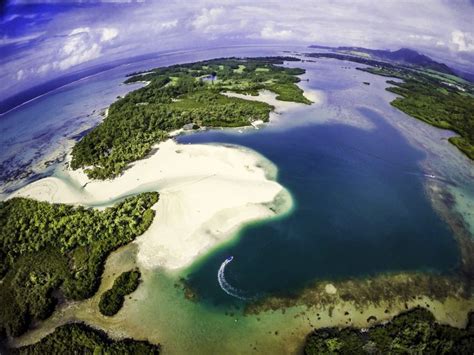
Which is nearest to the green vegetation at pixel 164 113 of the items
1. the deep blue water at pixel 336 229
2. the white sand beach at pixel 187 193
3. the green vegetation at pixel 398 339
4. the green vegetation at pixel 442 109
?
the white sand beach at pixel 187 193

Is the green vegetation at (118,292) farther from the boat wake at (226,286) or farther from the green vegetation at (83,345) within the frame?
the boat wake at (226,286)

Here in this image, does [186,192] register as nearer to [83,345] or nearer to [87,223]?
[87,223]

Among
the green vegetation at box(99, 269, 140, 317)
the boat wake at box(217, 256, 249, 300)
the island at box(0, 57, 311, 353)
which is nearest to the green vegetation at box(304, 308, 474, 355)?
the boat wake at box(217, 256, 249, 300)

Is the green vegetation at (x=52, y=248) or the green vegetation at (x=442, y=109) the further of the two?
the green vegetation at (x=442, y=109)

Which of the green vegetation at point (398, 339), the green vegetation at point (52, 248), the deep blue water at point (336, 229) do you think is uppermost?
the green vegetation at point (398, 339)

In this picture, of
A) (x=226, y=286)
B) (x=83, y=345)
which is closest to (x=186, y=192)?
(x=226, y=286)

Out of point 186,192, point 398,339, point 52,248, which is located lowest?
point 52,248

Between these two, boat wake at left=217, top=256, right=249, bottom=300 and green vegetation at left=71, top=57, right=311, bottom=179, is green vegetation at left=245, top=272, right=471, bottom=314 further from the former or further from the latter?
green vegetation at left=71, top=57, right=311, bottom=179
